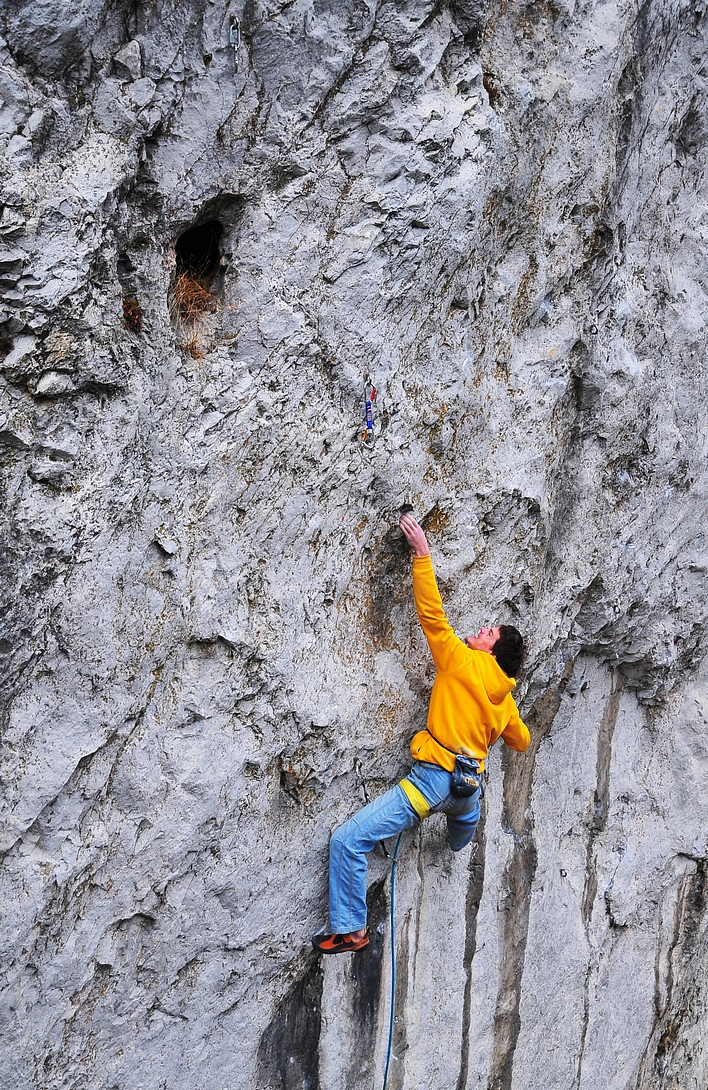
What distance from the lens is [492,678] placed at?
4.69 m

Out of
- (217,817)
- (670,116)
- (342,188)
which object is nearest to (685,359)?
(670,116)

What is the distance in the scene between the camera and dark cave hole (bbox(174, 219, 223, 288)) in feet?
13.9

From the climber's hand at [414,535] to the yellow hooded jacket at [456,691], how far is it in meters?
0.06

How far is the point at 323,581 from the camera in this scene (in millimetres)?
4641

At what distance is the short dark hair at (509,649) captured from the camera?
188 inches

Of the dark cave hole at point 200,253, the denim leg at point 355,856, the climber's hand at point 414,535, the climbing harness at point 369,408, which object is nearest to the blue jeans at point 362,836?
the denim leg at point 355,856

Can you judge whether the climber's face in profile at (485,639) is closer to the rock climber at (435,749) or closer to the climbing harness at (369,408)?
the rock climber at (435,749)

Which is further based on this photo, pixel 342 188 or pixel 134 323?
pixel 342 188

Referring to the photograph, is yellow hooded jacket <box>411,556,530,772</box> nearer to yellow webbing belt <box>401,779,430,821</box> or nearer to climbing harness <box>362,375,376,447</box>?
yellow webbing belt <box>401,779,430,821</box>

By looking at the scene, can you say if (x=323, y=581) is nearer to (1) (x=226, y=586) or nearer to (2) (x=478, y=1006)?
(1) (x=226, y=586)

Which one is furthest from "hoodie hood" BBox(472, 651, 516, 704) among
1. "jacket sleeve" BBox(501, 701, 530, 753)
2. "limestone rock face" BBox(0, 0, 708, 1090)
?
"limestone rock face" BBox(0, 0, 708, 1090)

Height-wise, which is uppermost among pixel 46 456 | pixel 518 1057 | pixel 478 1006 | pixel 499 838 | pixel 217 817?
pixel 46 456

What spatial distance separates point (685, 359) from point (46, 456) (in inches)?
164

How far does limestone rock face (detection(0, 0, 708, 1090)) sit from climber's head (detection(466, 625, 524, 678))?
375 mm
